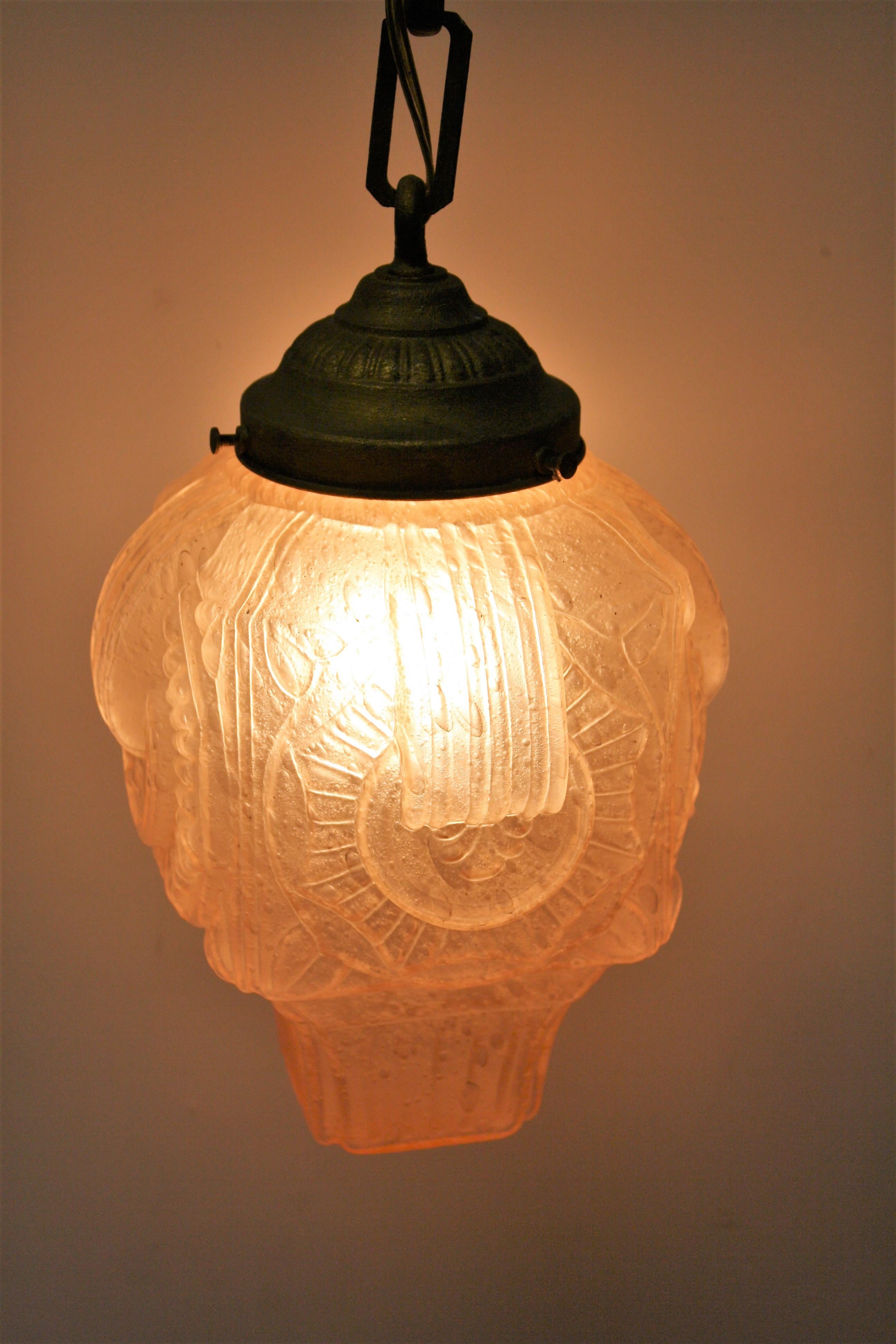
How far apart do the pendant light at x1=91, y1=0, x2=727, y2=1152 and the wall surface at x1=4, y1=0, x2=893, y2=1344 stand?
0.29 metres

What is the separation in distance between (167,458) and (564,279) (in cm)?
38

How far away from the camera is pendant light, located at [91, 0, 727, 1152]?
0.91 m

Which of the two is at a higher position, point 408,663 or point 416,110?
point 416,110

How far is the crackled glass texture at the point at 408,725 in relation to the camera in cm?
91

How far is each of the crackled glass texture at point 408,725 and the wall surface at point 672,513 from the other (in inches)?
11.6

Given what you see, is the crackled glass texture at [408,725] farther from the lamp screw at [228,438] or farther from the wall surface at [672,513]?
the wall surface at [672,513]

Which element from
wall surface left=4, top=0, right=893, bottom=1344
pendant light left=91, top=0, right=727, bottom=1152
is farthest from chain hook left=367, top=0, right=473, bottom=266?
wall surface left=4, top=0, right=893, bottom=1344

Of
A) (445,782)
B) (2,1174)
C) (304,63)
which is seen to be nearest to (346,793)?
(445,782)

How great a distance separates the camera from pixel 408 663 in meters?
0.90

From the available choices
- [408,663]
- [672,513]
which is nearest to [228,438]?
[408,663]

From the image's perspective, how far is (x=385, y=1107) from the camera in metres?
1.17

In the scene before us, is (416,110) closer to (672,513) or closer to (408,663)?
(408,663)

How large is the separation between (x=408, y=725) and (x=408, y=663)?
38 millimetres

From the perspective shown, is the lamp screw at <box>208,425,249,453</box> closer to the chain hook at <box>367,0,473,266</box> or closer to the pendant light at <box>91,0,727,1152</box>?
the pendant light at <box>91,0,727,1152</box>
